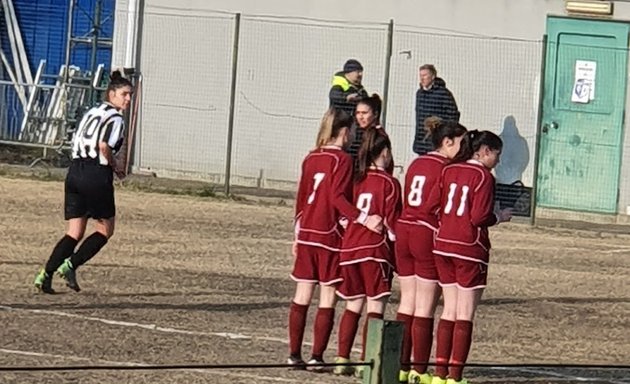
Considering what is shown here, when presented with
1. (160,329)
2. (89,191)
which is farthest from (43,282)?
(160,329)

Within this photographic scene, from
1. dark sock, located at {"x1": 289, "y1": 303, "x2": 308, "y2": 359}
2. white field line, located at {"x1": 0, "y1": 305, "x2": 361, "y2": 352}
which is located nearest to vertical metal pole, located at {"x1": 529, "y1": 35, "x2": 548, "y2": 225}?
white field line, located at {"x1": 0, "y1": 305, "x2": 361, "y2": 352}

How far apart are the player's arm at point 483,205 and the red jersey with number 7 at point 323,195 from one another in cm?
96

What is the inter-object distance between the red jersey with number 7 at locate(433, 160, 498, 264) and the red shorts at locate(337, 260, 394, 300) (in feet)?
1.83

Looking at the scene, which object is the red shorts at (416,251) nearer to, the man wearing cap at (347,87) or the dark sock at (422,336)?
the dark sock at (422,336)

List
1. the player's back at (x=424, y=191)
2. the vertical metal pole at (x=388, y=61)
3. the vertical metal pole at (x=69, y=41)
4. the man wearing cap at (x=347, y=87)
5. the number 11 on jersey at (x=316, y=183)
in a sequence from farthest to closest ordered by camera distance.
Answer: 1. the vertical metal pole at (x=69, y=41)
2. the vertical metal pole at (x=388, y=61)
3. the man wearing cap at (x=347, y=87)
4. the number 11 on jersey at (x=316, y=183)
5. the player's back at (x=424, y=191)

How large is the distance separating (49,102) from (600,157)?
28.5ft

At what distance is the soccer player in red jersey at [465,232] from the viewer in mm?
10484

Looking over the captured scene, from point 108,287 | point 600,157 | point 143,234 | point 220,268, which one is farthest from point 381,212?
point 600,157

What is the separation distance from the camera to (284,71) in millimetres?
24750

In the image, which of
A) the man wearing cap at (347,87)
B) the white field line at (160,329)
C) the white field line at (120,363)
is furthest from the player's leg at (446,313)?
the man wearing cap at (347,87)

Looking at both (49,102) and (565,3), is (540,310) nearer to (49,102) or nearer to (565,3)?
(565,3)

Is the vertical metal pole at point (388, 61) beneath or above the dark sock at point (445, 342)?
above

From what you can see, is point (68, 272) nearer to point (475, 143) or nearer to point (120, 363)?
point (120, 363)

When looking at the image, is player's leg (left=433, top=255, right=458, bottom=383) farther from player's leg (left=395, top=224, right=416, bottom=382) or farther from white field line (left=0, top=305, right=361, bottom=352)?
white field line (left=0, top=305, right=361, bottom=352)
